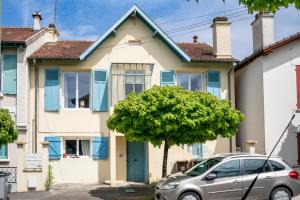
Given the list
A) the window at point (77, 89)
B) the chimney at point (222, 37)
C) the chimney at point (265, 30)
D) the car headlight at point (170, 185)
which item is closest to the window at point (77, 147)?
the window at point (77, 89)

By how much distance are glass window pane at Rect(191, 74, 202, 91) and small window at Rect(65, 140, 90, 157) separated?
5.84 metres

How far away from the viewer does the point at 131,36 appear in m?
23.3

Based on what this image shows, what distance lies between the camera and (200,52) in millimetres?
24500

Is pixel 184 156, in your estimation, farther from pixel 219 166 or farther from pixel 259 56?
pixel 219 166

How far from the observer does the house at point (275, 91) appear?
21.2 meters

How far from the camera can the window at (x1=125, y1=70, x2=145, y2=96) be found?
74.5 feet

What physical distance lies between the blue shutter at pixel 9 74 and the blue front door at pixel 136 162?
596 centimetres

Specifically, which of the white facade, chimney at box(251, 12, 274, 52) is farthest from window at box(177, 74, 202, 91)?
chimney at box(251, 12, 274, 52)

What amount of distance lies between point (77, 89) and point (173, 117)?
7.53 m

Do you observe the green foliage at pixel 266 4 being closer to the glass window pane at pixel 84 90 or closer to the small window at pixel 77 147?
the glass window pane at pixel 84 90

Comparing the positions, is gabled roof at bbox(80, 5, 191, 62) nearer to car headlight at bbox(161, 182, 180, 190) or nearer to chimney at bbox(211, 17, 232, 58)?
chimney at bbox(211, 17, 232, 58)

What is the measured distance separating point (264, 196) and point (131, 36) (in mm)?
11305

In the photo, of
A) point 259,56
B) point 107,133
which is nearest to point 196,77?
point 259,56

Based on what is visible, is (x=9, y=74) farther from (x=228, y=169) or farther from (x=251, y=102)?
(x=228, y=169)
